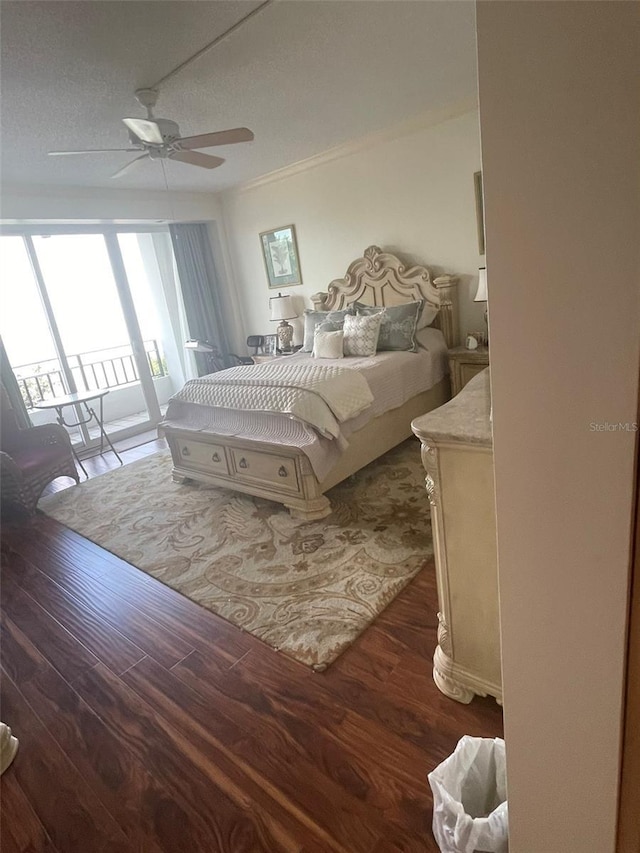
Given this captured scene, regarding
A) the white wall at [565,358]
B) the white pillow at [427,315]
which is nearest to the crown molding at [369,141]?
the white pillow at [427,315]

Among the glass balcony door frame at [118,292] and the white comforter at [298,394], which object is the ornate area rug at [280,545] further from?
the glass balcony door frame at [118,292]

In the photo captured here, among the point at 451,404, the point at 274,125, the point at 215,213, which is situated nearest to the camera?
the point at 451,404

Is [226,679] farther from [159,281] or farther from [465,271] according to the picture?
[159,281]

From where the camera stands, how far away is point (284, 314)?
4.88 metres

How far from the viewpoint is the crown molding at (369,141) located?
3.52 meters

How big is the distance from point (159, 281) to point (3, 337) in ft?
6.10

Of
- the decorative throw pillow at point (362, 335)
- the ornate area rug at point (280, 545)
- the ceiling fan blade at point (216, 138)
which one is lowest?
the ornate area rug at point (280, 545)

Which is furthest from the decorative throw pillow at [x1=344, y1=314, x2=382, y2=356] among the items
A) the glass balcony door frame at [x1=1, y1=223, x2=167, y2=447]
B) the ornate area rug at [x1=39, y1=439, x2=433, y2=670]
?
the glass balcony door frame at [x1=1, y1=223, x2=167, y2=447]

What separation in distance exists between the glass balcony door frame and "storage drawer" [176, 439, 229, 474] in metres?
1.98

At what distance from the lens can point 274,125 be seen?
336 cm

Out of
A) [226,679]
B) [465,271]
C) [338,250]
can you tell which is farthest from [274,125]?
[226,679]

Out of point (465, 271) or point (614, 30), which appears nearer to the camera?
point (614, 30)

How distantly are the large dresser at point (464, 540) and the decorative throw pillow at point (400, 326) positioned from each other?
2.23 metres

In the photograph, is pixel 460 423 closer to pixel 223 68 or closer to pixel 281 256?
pixel 223 68
